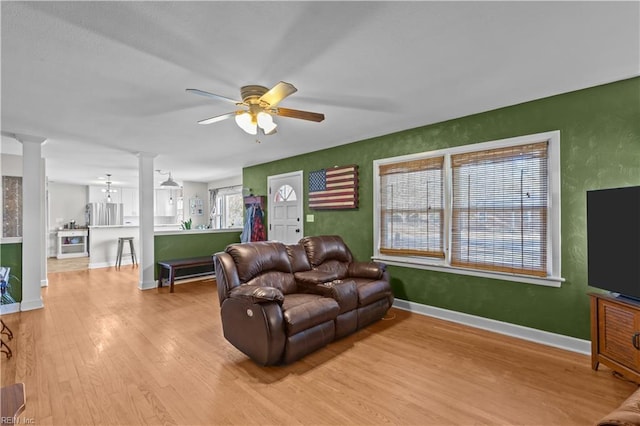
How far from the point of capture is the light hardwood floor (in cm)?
190

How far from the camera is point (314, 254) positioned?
3729 millimetres

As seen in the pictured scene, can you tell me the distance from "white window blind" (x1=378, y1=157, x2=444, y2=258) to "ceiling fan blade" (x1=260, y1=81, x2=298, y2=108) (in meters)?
2.21

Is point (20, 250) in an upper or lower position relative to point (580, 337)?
upper

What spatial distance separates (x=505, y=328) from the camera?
3160mm

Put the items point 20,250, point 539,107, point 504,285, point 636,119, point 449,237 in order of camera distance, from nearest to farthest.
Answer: point 636,119 → point 539,107 → point 504,285 → point 449,237 → point 20,250

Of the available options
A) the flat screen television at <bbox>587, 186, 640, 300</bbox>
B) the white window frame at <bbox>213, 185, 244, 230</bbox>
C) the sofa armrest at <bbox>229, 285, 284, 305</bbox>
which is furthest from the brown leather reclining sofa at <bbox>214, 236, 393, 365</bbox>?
the white window frame at <bbox>213, 185, 244, 230</bbox>

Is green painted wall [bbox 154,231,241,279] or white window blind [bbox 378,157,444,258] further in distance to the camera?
green painted wall [bbox 154,231,241,279]

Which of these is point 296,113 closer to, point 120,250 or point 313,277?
point 313,277

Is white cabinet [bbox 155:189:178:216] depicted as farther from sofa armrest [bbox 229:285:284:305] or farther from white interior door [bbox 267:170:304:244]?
sofa armrest [bbox 229:285:284:305]

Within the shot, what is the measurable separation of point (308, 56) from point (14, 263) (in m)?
4.89

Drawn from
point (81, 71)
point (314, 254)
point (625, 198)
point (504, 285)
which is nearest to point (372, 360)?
point (314, 254)

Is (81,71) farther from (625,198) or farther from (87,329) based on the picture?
(625,198)

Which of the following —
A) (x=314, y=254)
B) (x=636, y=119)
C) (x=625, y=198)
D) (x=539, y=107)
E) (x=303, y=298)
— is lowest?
(x=303, y=298)

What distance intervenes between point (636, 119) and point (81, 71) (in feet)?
15.0
